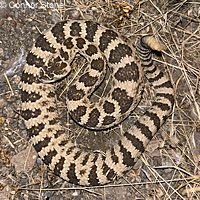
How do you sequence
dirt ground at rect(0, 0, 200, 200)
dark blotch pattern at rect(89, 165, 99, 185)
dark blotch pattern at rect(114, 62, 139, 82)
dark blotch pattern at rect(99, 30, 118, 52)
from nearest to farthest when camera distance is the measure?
dark blotch pattern at rect(89, 165, 99, 185) < dark blotch pattern at rect(114, 62, 139, 82) < dark blotch pattern at rect(99, 30, 118, 52) < dirt ground at rect(0, 0, 200, 200)

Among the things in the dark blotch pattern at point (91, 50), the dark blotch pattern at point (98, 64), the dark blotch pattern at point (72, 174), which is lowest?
the dark blotch pattern at point (72, 174)

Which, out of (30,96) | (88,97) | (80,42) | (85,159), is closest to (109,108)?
(88,97)

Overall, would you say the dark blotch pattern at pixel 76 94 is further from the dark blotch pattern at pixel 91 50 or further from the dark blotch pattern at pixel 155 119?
the dark blotch pattern at pixel 155 119

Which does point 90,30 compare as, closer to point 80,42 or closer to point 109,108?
point 80,42

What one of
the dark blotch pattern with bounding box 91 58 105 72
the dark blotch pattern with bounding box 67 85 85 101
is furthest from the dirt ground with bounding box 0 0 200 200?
the dark blotch pattern with bounding box 91 58 105 72

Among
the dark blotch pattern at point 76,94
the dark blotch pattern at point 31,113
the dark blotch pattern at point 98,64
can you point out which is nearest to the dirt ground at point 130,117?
the dark blotch pattern at point 31,113

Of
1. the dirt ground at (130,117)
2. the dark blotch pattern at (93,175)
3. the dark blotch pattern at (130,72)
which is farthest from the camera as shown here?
the dirt ground at (130,117)

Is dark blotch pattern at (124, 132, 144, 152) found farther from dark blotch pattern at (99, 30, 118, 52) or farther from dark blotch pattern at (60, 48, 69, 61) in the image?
dark blotch pattern at (60, 48, 69, 61)

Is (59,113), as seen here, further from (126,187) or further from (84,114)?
(126,187)
